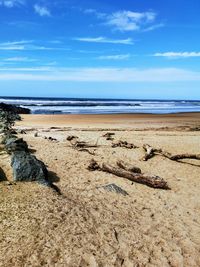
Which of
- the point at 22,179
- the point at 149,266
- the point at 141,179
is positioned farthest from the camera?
the point at 141,179

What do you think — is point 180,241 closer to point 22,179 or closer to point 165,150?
point 22,179

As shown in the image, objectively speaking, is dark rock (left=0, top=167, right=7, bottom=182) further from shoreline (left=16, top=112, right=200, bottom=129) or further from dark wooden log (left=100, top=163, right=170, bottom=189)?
shoreline (left=16, top=112, right=200, bottom=129)

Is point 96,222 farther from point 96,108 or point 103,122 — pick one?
point 96,108

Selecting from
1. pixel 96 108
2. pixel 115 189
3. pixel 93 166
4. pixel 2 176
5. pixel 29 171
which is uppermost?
pixel 29 171

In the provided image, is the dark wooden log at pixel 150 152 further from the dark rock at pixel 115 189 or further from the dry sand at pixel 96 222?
the dark rock at pixel 115 189

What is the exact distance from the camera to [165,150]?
15242mm

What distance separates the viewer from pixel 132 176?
1092 cm

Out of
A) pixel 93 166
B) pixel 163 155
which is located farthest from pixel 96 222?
pixel 163 155

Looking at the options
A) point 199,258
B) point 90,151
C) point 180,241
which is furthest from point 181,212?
point 90,151

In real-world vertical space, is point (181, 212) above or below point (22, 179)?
below

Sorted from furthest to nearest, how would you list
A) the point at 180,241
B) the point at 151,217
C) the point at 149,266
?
the point at 151,217 → the point at 180,241 → the point at 149,266

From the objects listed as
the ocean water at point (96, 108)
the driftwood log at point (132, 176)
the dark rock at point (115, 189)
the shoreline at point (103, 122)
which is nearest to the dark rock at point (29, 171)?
the dark rock at point (115, 189)

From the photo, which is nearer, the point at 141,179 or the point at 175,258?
the point at 175,258

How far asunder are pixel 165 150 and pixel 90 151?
290 centimetres
